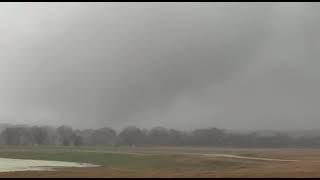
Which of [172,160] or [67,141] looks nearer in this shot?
[172,160]

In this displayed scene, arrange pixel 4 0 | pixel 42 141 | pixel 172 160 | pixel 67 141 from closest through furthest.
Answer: pixel 4 0 → pixel 172 160 → pixel 67 141 → pixel 42 141

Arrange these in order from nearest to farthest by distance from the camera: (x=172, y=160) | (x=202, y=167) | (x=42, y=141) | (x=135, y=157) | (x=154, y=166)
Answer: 1. (x=202, y=167)
2. (x=154, y=166)
3. (x=172, y=160)
4. (x=135, y=157)
5. (x=42, y=141)

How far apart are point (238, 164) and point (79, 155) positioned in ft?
116

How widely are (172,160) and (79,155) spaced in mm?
20627

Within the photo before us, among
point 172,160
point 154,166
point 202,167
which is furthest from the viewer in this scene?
point 172,160

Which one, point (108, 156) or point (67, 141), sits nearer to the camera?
point (108, 156)

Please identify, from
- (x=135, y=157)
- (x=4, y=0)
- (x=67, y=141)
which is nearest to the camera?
(x=4, y=0)

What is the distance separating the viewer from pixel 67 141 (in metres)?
172

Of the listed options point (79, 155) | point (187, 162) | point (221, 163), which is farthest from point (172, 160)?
point (79, 155)

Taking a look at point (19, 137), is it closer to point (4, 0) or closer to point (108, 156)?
point (108, 156)

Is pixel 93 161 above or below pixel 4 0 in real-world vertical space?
below

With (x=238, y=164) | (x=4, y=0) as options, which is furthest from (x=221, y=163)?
(x=4, y=0)

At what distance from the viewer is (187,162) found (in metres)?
78.3

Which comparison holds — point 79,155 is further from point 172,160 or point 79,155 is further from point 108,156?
point 172,160
